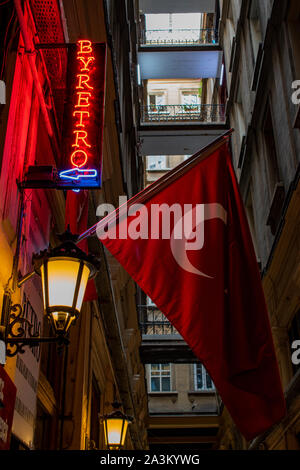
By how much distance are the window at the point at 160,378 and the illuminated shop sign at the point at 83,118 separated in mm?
27657

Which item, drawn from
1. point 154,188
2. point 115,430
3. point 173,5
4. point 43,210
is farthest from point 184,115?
point 154,188

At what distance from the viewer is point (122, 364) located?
1473 cm

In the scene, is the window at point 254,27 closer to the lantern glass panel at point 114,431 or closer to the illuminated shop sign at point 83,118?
the illuminated shop sign at point 83,118

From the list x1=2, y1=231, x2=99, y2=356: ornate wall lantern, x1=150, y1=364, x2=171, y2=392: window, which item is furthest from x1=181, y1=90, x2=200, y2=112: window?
x1=2, y1=231, x2=99, y2=356: ornate wall lantern

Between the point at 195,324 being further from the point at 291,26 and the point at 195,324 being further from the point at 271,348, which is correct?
the point at 291,26

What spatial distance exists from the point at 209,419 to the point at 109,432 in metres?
21.6

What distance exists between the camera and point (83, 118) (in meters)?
6.14

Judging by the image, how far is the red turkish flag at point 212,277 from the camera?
4367mm

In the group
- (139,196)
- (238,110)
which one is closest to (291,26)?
(238,110)

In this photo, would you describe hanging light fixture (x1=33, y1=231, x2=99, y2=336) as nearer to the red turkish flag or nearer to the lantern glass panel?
the red turkish flag

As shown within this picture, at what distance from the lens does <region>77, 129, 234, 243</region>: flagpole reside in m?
5.11

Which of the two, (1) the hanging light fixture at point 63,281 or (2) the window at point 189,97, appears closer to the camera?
(1) the hanging light fixture at point 63,281

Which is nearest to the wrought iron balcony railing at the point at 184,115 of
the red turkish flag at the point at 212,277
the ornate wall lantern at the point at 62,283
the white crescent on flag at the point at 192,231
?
the red turkish flag at the point at 212,277

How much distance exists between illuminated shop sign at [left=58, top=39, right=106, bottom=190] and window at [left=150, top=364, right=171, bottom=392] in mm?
27657
